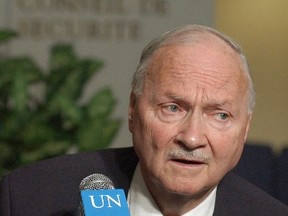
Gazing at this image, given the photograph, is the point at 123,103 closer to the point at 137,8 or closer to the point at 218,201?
the point at 137,8

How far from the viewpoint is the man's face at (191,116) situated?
5.48ft

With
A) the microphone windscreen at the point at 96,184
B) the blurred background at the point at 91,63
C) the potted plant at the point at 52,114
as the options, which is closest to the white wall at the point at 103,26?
the blurred background at the point at 91,63

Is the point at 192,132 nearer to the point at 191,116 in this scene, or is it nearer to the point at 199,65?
the point at 191,116

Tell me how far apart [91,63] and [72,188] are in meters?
1.48

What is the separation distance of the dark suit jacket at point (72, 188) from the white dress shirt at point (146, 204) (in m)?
0.04

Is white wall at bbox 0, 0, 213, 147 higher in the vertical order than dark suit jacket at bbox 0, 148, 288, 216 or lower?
lower

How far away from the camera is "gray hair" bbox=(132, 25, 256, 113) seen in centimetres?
175

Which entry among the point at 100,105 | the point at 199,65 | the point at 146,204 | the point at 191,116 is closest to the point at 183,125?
the point at 191,116

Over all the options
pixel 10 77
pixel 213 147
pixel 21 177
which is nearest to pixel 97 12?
pixel 10 77

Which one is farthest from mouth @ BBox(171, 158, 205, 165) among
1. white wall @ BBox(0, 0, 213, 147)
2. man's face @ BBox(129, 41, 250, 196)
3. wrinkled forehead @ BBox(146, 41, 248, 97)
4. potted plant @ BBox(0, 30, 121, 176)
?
white wall @ BBox(0, 0, 213, 147)

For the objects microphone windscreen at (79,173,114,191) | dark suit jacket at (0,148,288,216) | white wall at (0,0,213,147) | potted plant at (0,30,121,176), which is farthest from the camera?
white wall at (0,0,213,147)

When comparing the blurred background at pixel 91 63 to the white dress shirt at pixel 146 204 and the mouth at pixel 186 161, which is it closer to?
the white dress shirt at pixel 146 204

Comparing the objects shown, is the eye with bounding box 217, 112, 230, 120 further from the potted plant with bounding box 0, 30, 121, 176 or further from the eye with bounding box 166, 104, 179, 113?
the potted plant with bounding box 0, 30, 121, 176

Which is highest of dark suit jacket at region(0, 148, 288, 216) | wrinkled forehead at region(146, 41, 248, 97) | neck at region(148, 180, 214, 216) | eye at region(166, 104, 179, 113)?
wrinkled forehead at region(146, 41, 248, 97)
